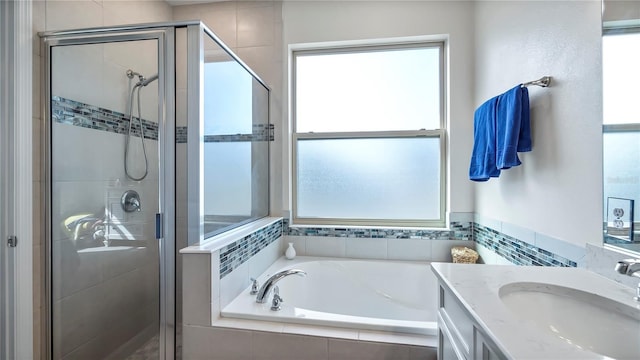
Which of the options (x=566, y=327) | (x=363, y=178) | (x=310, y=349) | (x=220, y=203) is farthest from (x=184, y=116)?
(x=566, y=327)

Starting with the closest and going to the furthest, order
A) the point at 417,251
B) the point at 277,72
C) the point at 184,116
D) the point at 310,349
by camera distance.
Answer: the point at 310,349 → the point at 184,116 → the point at 417,251 → the point at 277,72

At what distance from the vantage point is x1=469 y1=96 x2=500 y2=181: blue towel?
161 cm

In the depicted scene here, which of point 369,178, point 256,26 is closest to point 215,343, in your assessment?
point 369,178

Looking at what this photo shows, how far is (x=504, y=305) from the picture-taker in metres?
0.79

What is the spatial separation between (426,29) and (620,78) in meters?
1.53

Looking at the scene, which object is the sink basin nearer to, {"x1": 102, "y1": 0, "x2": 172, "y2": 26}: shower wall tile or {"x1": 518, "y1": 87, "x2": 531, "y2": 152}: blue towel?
{"x1": 518, "y1": 87, "x2": 531, "y2": 152}: blue towel

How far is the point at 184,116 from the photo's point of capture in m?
1.46

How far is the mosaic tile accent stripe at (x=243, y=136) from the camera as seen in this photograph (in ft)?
4.78

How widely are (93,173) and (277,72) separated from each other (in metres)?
1.49

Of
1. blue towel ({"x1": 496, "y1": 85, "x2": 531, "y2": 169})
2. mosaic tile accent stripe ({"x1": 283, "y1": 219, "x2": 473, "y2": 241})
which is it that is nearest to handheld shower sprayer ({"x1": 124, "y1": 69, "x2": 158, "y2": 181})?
mosaic tile accent stripe ({"x1": 283, "y1": 219, "x2": 473, "y2": 241})

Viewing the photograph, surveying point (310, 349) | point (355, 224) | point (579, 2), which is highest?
point (579, 2)

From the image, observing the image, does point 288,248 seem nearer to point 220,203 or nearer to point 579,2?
point 220,203

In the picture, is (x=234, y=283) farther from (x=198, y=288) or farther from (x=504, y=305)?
(x=504, y=305)

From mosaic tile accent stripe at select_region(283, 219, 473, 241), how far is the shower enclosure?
0.79 metres
